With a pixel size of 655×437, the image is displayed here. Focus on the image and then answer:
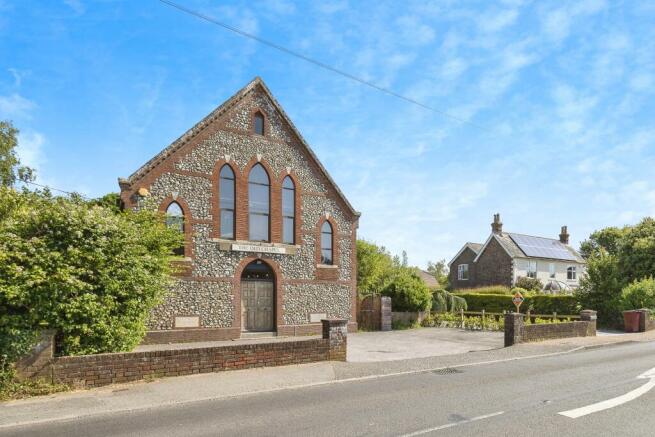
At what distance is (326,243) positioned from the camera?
970 inches

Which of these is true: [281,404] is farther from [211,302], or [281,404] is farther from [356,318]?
[356,318]

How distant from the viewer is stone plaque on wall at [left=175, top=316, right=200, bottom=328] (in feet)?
64.9

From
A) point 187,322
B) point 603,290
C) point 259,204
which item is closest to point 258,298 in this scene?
point 187,322

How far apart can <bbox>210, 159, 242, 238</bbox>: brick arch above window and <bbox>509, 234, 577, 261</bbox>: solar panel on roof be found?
34098 millimetres

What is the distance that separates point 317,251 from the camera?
2398cm

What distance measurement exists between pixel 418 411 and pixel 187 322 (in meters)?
14.0

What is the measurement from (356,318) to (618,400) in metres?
18.3

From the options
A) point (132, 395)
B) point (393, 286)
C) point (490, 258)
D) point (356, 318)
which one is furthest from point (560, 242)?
point (132, 395)

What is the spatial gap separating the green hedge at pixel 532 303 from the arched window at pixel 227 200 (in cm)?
1995

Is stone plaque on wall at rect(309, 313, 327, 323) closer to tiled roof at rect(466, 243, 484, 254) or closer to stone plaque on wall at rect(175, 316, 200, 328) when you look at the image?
stone plaque on wall at rect(175, 316, 200, 328)

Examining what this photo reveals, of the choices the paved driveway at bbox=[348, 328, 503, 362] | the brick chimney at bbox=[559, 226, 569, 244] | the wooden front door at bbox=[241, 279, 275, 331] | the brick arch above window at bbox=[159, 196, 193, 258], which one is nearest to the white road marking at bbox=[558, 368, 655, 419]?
the paved driveway at bbox=[348, 328, 503, 362]

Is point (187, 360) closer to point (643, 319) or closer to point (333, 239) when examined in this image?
point (333, 239)

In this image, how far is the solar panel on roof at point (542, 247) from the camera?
47844 mm

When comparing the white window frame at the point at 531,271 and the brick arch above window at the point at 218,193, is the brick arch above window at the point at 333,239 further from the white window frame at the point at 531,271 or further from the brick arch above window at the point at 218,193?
the white window frame at the point at 531,271
